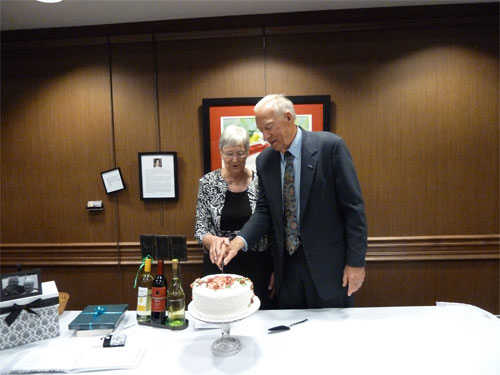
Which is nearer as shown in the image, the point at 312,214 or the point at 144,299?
the point at 144,299

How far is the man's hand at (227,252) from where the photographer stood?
1.53 metres

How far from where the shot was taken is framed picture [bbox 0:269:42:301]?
1.28 m

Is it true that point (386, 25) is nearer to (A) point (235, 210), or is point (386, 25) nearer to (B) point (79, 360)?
Answer: (A) point (235, 210)

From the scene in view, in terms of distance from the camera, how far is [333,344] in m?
1.23

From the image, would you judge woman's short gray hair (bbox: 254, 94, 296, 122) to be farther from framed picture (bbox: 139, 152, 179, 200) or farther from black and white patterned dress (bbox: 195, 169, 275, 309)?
framed picture (bbox: 139, 152, 179, 200)

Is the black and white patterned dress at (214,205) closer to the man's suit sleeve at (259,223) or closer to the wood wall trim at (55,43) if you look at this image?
the man's suit sleeve at (259,223)

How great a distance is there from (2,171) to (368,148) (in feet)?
9.69

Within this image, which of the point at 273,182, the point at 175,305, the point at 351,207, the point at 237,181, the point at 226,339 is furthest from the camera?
the point at 237,181

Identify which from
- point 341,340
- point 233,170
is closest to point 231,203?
point 233,170

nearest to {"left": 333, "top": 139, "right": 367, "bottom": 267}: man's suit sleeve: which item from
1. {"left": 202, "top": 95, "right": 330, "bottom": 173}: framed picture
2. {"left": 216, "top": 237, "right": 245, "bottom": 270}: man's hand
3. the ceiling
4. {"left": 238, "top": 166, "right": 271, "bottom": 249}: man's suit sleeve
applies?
{"left": 238, "top": 166, "right": 271, "bottom": 249}: man's suit sleeve

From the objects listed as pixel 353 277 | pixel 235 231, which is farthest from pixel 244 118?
pixel 353 277

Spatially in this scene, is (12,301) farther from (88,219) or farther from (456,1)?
(456,1)

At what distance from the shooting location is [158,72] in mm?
2600

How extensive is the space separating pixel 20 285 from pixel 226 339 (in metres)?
0.82
